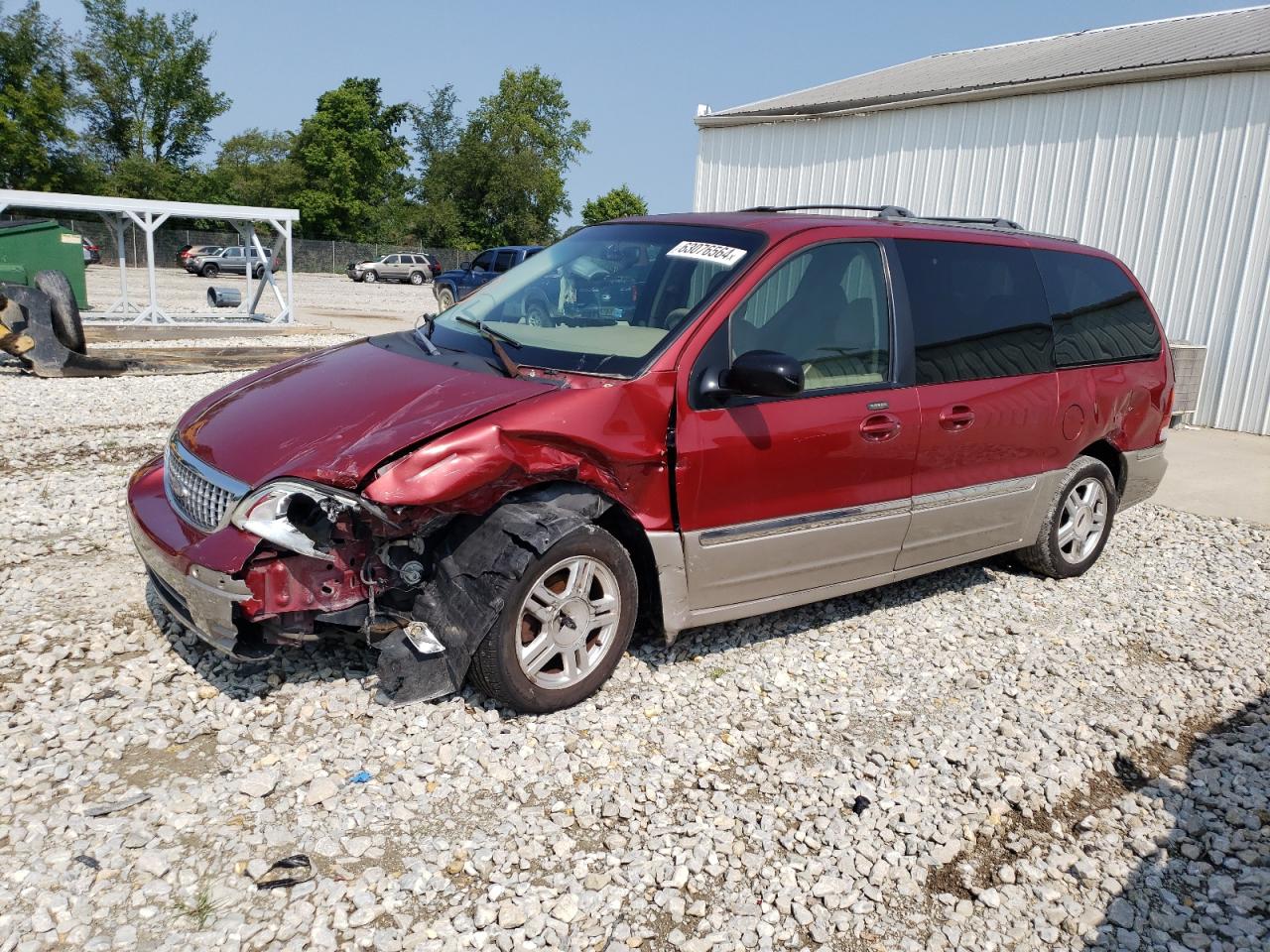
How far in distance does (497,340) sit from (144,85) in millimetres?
65475

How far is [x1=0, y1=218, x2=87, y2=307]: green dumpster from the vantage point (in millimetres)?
14859

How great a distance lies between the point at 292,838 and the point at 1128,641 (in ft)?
13.6

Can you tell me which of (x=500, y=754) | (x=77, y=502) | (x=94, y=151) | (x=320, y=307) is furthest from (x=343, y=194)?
(x=500, y=754)

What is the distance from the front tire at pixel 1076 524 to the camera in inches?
218

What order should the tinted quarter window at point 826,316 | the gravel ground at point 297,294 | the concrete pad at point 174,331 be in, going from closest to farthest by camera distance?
the tinted quarter window at point 826,316 < the concrete pad at point 174,331 < the gravel ground at point 297,294

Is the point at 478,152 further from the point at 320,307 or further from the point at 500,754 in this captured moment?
the point at 500,754

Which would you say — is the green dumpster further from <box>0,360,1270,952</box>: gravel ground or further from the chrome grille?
the chrome grille

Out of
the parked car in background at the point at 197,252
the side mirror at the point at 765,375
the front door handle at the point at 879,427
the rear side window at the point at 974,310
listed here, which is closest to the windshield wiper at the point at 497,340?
the side mirror at the point at 765,375

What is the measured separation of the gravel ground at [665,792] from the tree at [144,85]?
6278 centimetres

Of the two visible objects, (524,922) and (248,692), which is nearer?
(524,922)

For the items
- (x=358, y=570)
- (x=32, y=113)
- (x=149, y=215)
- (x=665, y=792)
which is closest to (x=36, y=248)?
(x=149, y=215)

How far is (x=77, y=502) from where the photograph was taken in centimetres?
615

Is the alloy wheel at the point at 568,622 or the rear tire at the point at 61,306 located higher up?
the rear tire at the point at 61,306

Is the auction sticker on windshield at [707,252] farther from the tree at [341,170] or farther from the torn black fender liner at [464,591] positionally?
the tree at [341,170]
